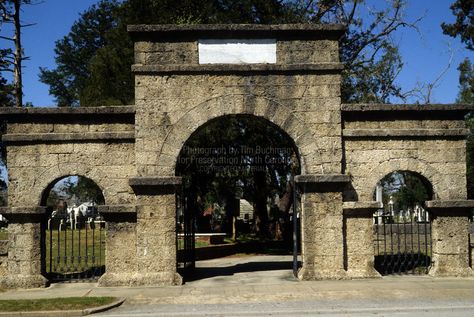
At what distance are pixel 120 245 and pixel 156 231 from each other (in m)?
0.88

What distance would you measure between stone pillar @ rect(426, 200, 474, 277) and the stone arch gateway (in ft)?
0.08

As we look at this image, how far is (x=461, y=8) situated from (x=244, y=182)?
1537 cm

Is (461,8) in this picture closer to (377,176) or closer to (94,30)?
(377,176)

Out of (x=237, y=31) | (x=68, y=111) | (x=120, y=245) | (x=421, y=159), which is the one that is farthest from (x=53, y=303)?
(x=421, y=159)

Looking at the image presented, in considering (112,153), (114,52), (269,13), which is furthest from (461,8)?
(112,153)

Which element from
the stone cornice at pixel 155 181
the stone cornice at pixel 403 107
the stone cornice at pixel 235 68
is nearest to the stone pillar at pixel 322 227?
the stone cornice at pixel 403 107

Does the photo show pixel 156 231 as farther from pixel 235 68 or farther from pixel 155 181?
pixel 235 68

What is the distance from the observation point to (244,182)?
25156 mm

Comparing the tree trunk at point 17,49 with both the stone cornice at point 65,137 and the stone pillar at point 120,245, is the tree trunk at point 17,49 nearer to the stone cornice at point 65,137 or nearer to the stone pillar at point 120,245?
the stone cornice at point 65,137

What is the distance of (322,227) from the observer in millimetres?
12055

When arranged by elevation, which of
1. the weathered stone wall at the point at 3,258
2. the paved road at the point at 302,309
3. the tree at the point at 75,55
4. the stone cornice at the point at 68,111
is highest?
the tree at the point at 75,55


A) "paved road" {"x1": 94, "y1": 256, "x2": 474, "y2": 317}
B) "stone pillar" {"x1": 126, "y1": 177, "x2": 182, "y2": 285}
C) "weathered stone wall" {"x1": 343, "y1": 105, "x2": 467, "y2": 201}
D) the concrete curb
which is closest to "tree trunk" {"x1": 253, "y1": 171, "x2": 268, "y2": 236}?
"paved road" {"x1": 94, "y1": 256, "x2": 474, "y2": 317}

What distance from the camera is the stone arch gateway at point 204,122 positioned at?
12.0 meters

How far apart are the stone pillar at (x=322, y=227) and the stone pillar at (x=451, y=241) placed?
221 centimetres
